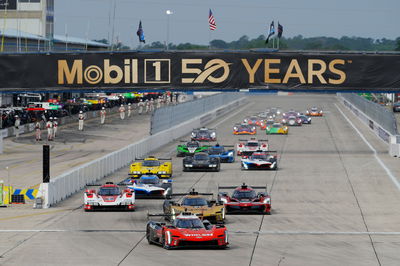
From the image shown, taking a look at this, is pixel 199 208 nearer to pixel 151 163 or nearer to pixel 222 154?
pixel 151 163

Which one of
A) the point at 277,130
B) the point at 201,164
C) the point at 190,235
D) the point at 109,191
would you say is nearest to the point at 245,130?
the point at 277,130

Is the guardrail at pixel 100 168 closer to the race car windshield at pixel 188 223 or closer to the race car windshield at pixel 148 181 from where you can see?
the race car windshield at pixel 148 181

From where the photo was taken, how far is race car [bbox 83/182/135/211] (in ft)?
121

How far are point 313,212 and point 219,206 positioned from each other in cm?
513

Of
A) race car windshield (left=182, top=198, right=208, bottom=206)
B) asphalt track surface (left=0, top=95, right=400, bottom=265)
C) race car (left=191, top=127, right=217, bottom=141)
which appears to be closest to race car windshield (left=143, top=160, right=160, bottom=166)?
asphalt track surface (left=0, top=95, right=400, bottom=265)

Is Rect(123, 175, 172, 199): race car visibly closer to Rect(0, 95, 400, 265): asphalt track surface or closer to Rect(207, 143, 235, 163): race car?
Rect(0, 95, 400, 265): asphalt track surface

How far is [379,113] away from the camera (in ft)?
286

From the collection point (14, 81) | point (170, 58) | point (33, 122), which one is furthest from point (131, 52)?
point (33, 122)

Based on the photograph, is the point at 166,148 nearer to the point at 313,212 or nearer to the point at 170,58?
the point at 170,58

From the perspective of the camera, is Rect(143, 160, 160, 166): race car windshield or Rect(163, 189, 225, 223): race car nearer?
Rect(163, 189, 225, 223): race car

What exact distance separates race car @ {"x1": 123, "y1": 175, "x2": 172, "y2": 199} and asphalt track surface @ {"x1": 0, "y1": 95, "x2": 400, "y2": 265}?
0.57m

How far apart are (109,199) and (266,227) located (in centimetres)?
725

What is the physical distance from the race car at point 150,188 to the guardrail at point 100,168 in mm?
2790

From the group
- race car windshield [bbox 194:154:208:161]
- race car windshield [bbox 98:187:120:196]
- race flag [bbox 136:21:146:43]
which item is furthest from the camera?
race flag [bbox 136:21:146:43]
